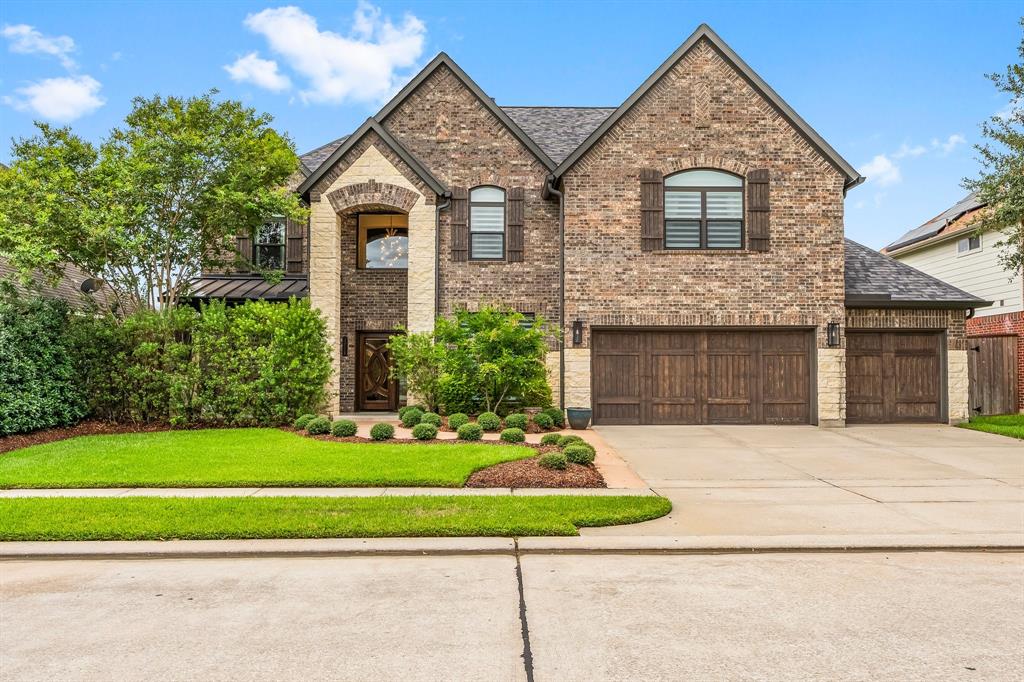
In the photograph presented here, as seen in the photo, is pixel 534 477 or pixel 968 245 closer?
pixel 534 477

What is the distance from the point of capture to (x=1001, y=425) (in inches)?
577

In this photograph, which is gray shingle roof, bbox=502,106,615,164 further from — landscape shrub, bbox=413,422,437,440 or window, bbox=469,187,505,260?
landscape shrub, bbox=413,422,437,440

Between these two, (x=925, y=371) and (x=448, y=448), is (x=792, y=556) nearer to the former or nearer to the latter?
(x=448, y=448)

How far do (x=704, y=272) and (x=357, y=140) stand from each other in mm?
8724

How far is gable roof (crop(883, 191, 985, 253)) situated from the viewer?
2363cm

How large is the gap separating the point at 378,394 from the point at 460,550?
11936mm

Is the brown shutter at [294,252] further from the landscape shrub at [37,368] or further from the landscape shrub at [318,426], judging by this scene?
the landscape shrub at [318,426]

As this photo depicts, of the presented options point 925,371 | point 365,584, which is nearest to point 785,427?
point 925,371

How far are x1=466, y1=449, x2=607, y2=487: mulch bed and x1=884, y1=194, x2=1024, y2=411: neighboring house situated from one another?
14.2 m

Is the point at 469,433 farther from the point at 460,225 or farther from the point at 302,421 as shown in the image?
the point at 460,225

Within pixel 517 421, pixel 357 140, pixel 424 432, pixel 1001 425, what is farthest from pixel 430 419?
pixel 1001 425

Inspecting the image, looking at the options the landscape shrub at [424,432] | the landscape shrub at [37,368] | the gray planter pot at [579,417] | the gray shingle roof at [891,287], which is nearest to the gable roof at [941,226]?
the gray shingle roof at [891,287]

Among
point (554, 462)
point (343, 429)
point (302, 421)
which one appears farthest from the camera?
point (302, 421)

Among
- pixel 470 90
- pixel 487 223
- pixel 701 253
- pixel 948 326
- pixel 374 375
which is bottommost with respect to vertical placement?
pixel 374 375
